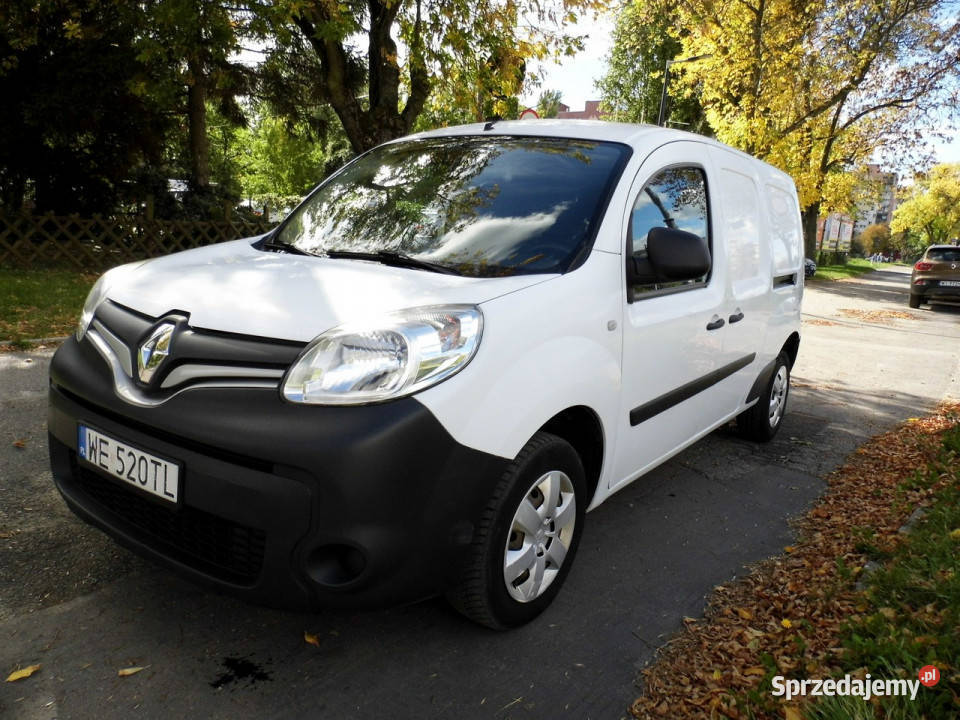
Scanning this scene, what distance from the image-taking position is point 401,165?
346cm

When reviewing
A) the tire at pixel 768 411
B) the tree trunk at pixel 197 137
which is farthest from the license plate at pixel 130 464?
the tree trunk at pixel 197 137

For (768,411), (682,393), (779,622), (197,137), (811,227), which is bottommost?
(779,622)

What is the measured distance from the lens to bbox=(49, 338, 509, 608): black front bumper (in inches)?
75.8

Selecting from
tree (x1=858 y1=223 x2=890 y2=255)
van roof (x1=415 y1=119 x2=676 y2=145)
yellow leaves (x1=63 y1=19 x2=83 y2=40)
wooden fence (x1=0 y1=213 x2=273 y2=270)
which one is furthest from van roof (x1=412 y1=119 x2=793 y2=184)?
tree (x1=858 y1=223 x2=890 y2=255)

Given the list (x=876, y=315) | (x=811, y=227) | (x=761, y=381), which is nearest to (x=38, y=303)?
(x=761, y=381)

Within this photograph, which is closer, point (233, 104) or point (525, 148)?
A: point (525, 148)

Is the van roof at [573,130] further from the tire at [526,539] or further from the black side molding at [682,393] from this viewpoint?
the tire at [526,539]

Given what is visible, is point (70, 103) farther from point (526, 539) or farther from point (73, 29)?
point (526, 539)

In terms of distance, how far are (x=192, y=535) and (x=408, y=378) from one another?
2.69 feet

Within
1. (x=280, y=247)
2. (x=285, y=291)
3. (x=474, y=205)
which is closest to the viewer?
(x=285, y=291)

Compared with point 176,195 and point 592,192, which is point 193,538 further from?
point 176,195

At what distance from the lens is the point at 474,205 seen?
2.95 metres

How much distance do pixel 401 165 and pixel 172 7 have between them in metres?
9.43

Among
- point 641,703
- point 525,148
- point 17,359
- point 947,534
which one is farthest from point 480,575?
point 17,359
